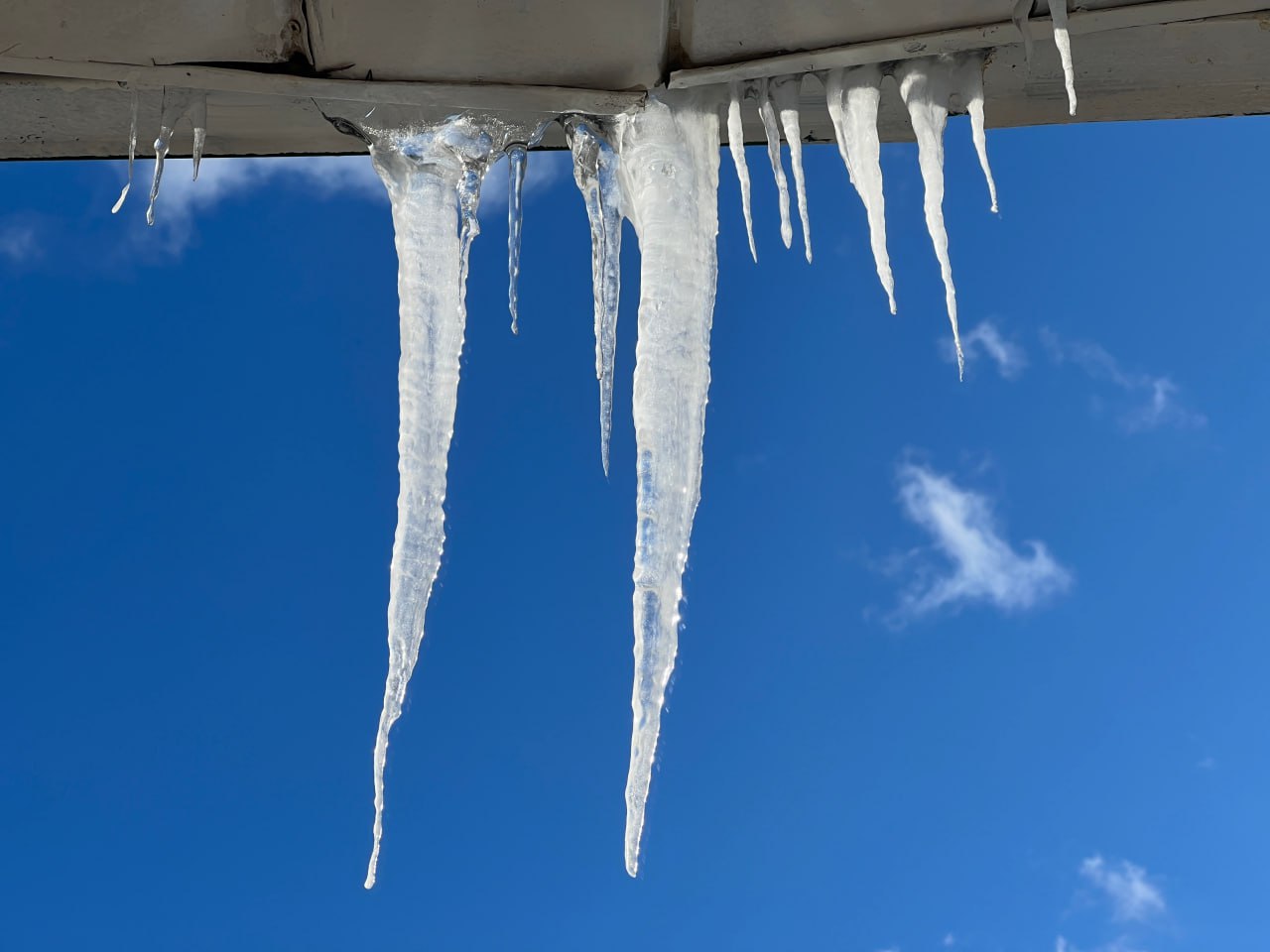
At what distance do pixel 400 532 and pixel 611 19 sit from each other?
1.23 m

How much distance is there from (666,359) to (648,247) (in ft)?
0.84

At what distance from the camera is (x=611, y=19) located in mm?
2852

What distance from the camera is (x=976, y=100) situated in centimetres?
304

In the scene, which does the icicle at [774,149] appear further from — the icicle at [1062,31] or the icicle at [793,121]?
the icicle at [1062,31]

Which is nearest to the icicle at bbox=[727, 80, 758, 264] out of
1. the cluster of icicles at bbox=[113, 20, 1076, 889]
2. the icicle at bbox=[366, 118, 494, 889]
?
the cluster of icicles at bbox=[113, 20, 1076, 889]

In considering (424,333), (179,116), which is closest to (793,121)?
(424,333)

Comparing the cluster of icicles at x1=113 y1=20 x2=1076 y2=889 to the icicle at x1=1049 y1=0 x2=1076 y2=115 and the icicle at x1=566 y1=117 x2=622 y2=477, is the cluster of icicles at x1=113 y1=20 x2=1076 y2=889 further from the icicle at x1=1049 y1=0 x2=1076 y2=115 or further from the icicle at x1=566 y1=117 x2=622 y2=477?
the icicle at x1=1049 y1=0 x2=1076 y2=115

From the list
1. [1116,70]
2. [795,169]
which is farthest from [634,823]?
[1116,70]

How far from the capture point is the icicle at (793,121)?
10.0 ft

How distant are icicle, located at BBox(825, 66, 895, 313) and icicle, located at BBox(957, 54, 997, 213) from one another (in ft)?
0.62

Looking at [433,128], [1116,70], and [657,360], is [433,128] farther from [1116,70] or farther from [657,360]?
[1116,70]

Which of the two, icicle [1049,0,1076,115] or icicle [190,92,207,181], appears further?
icicle [190,92,207,181]

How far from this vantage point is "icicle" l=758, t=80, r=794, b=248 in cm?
308

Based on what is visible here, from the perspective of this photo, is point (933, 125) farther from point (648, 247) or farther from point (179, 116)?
point (179, 116)
